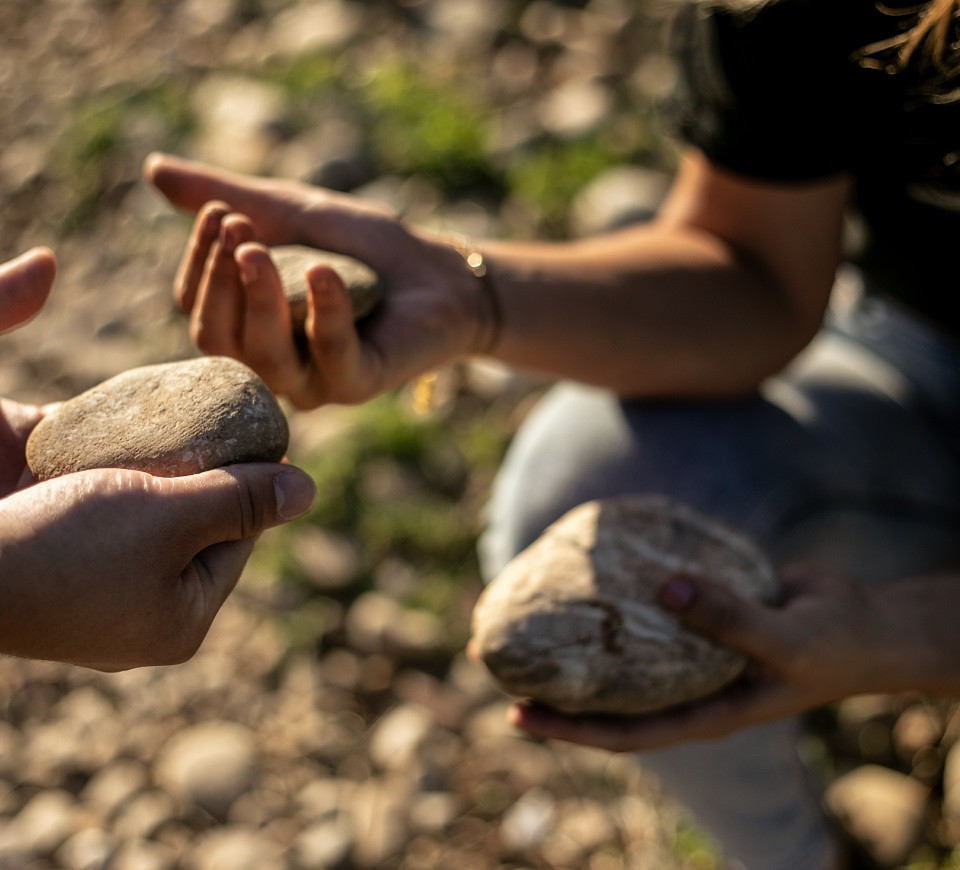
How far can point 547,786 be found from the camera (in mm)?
2498

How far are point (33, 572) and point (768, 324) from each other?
1.48m

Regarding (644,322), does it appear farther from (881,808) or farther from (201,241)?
(881,808)

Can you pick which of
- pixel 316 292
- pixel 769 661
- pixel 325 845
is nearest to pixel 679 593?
pixel 769 661

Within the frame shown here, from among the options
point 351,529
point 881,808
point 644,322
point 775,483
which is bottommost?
point 881,808

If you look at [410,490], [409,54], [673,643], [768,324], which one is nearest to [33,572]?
[673,643]

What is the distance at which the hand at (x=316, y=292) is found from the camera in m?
1.61

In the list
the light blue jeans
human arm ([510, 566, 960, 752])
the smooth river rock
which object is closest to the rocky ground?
the light blue jeans

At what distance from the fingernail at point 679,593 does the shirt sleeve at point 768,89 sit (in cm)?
82

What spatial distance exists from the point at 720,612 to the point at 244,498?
0.77 meters

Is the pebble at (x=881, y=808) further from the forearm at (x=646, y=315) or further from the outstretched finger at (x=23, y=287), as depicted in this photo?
the outstretched finger at (x=23, y=287)

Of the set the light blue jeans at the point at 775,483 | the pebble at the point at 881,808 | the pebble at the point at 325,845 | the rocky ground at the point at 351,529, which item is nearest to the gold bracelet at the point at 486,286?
the light blue jeans at the point at 775,483

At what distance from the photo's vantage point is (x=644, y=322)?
2027mm

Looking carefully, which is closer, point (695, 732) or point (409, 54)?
point (695, 732)

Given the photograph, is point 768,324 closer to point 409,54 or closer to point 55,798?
point 55,798
